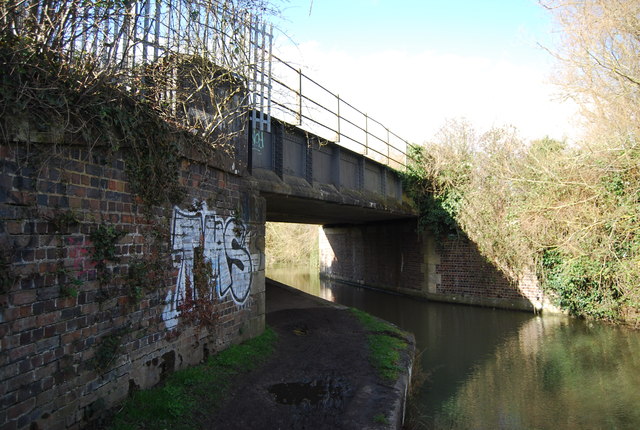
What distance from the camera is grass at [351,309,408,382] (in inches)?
220

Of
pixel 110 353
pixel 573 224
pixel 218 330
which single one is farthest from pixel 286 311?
pixel 573 224

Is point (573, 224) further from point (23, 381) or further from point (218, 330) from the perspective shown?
point (23, 381)

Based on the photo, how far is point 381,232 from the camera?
1870cm

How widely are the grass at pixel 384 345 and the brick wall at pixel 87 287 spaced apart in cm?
232

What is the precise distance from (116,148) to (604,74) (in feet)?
27.5

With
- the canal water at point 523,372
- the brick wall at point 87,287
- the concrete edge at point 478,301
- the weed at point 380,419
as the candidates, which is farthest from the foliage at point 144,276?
the concrete edge at point 478,301

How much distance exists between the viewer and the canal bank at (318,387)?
404 cm

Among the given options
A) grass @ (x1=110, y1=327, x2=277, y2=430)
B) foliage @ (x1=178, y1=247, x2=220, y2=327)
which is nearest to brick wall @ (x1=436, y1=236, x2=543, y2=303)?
grass @ (x1=110, y1=327, x2=277, y2=430)

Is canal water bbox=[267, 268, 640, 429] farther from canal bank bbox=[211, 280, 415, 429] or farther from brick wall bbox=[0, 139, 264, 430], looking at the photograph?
brick wall bbox=[0, 139, 264, 430]

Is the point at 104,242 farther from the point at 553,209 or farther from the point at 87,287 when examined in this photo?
the point at 553,209

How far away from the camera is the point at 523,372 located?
7730 millimetres

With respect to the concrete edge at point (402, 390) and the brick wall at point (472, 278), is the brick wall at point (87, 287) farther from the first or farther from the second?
the brick wall at point (472, 278)

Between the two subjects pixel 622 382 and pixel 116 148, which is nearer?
pixel 116 148

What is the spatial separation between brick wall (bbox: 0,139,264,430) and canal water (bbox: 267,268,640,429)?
3.58 meters
